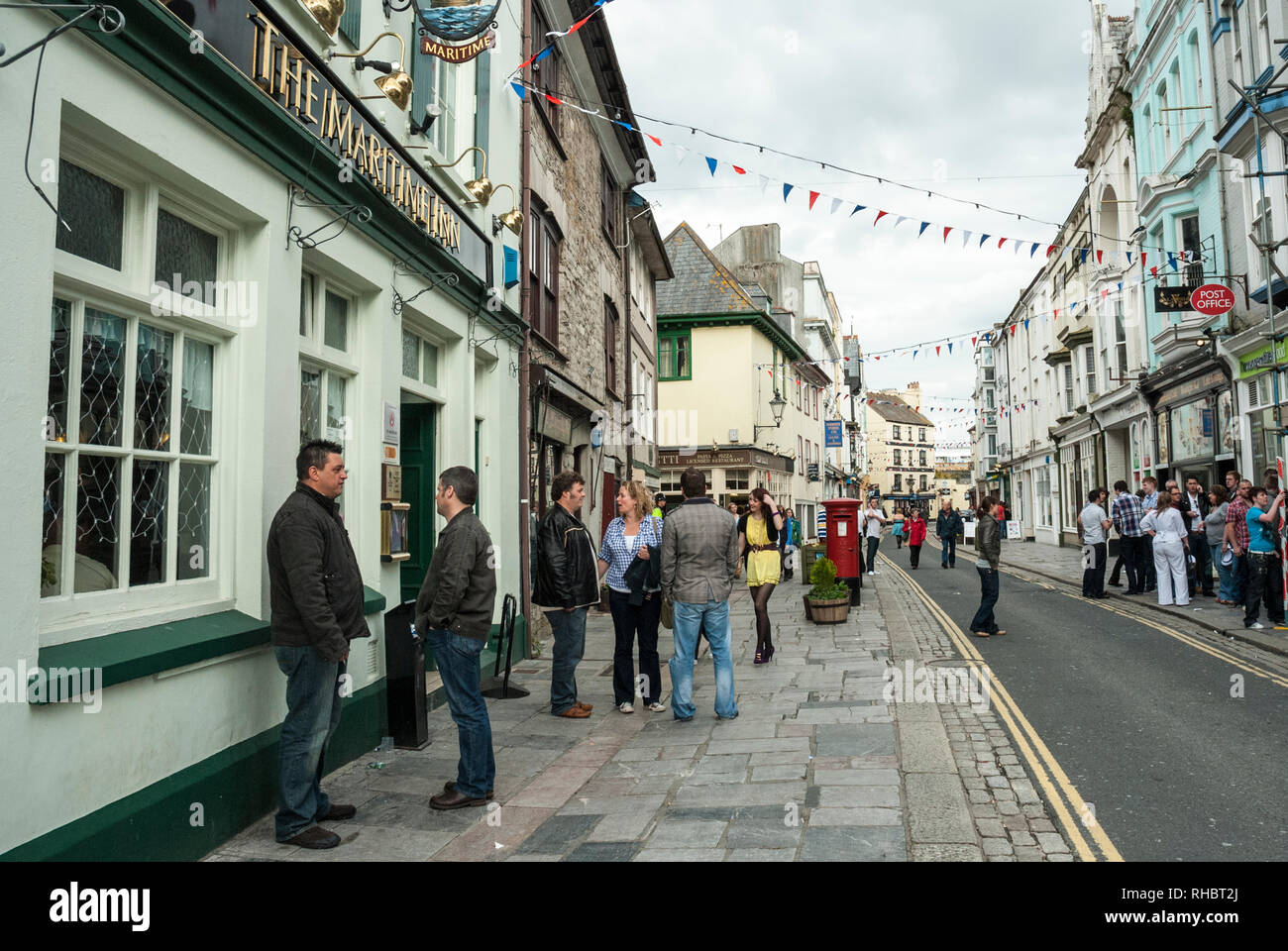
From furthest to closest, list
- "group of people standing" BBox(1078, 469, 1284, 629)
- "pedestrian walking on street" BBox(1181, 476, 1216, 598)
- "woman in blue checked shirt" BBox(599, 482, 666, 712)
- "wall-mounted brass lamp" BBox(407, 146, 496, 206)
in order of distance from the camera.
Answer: "pedestrian walking on street" BBox(1181, 476, 1216, 598) < "group of people standing" BBox(1078, 469, 1284, 629) < "wall-mounted brass lamp" BBox(407, 146, 496, 206) < "woman in blue checked shirt" BBox(599, 482, 666, 712)

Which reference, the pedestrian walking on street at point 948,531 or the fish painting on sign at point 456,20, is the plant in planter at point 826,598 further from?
the pedestrian walking on street at point 948,531

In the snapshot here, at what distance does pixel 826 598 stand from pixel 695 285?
23.7m

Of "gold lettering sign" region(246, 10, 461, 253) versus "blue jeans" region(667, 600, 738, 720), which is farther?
"blue jeans" region(667, 600, 738, 720)

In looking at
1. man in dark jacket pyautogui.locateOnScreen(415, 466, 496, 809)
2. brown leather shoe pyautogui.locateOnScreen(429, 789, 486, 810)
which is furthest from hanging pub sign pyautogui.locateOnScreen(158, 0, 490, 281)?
brown leather shoe pyautogui.locateOnScreen(429, 789, 486, 810)

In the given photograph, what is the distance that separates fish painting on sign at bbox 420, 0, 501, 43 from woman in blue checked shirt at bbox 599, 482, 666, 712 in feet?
12.3

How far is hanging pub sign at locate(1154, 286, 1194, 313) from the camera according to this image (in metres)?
18.3

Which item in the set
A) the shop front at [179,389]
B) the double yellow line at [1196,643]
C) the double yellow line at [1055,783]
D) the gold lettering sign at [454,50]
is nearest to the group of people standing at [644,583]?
the shop front at [179,389]

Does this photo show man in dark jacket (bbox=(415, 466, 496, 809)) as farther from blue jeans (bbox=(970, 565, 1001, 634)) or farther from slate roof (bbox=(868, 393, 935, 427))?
slate roof (bbox=(868, 393, 935, 427))

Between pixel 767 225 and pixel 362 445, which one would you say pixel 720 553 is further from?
pixel 767 225

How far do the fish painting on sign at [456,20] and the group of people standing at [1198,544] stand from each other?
10260 millimetres

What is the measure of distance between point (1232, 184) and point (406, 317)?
56.4ft

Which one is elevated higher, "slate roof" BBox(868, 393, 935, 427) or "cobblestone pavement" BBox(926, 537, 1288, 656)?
"slate roof" BBox(868, 393, 935, 427)

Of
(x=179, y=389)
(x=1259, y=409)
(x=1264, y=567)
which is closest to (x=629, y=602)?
(x=179, y=389)

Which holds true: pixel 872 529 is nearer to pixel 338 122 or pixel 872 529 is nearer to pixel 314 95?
pixel 338 122
